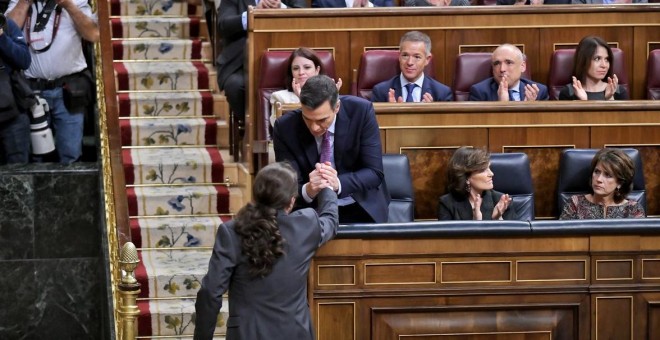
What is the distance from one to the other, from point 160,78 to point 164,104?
0.19m

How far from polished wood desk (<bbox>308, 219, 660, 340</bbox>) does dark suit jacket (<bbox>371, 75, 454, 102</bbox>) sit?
6.29 feet

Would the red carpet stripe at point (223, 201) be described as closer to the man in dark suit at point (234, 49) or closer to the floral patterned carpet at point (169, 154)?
the floral patterned carpet at point (169, 154)

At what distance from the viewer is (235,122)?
682 cm

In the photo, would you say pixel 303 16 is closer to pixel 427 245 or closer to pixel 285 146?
pixel 285 146

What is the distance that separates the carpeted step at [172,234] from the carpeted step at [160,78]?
3.70 feet

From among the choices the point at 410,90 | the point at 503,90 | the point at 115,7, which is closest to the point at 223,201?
the point at 410,90

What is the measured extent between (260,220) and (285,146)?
745mm

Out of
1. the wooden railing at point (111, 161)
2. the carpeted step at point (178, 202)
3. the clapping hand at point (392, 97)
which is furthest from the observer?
the carpeted step at point (178, 202)

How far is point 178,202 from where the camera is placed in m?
6.57

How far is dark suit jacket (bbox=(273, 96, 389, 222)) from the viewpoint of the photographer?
15.5ft

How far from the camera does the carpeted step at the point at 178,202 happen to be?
6.54 meters

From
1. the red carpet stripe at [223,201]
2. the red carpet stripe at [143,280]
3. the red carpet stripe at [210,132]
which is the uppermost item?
the red carpet stripe at [210,132]

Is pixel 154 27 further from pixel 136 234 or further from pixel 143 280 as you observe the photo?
pixel 143 280

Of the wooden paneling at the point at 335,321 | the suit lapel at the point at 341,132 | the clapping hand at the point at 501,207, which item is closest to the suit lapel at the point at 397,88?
the clapping hand at the point at 501,207
